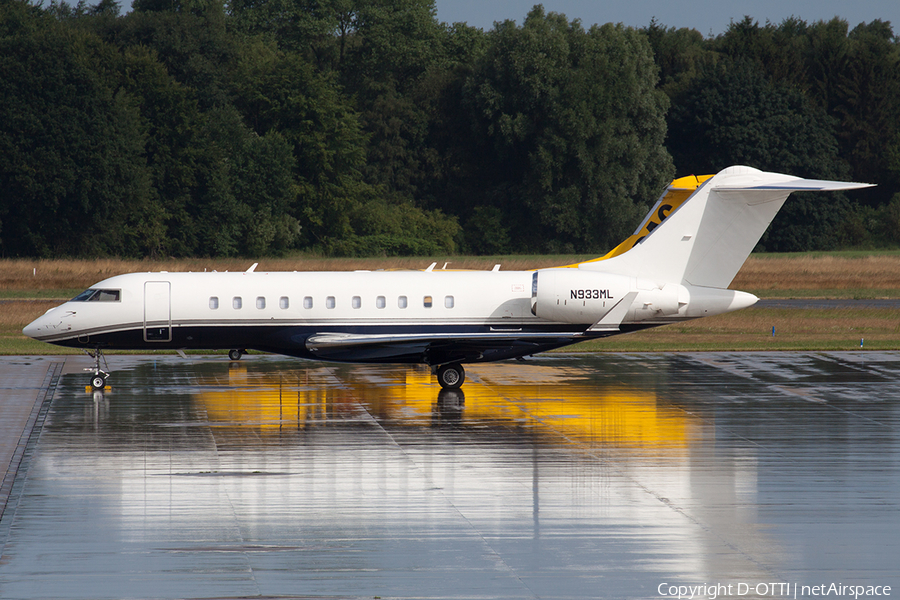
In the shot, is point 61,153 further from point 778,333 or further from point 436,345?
point 436,345

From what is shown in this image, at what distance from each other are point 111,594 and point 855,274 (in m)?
54.0

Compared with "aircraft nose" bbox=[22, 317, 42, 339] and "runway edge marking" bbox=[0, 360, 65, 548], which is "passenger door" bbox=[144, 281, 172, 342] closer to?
"aircraft nose" bbox=[22, 317, 42, 339]

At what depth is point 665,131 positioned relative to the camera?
3383 inches

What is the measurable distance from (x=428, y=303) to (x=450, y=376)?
69.8 inches

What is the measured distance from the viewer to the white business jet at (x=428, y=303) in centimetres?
2430

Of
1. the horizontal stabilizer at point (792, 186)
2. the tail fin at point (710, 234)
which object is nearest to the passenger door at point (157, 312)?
the tail fin at point (710, 234)

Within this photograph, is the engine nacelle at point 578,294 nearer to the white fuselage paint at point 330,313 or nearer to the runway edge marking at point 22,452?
the white fuselage paint at point 330,313

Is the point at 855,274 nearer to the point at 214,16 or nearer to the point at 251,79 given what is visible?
the point at 251,79

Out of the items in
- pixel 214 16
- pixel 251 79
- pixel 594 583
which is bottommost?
pixel 594 583

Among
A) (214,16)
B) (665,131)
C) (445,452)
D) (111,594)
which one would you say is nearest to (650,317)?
(445,452)

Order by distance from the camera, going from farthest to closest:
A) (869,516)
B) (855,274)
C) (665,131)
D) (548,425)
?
1. (665,131)
2. (855,274)
3. (548,425)
4. (869,516)

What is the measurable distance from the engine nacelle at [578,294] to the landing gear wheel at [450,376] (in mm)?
2360

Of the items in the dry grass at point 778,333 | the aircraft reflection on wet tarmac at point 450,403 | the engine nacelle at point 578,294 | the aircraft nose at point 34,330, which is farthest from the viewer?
the dry grass at point 778,333

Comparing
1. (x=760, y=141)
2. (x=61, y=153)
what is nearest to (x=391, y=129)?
(x=61, y=153)
